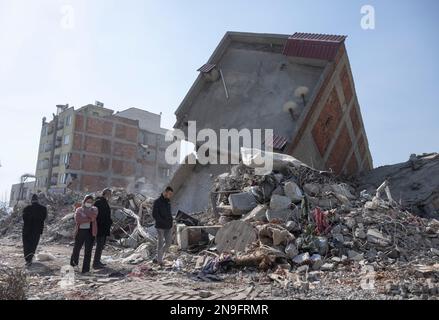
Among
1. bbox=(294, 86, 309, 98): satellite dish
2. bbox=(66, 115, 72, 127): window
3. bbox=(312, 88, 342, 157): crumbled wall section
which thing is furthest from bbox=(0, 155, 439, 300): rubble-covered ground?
bbox=(66, 115, 72, 127): window

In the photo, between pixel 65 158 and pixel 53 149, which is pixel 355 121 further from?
pixel 53 149

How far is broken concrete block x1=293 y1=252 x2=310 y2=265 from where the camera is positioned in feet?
18.5

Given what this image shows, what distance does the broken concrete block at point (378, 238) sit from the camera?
6223 millimetres

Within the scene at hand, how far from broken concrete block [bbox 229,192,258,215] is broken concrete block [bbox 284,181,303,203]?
0.71m

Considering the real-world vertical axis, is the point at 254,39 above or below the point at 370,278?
above

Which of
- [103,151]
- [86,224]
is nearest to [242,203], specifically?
[86,224]

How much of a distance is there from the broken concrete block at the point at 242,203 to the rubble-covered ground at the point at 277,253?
0.02 metres

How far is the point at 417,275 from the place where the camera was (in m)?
4.83

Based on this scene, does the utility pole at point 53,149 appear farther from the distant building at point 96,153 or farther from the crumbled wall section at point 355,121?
the crumbled wall section at point 355,121

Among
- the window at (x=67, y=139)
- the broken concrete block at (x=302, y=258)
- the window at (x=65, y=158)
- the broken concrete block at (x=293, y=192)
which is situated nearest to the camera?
the broken concrete block at (x=302, y=258)

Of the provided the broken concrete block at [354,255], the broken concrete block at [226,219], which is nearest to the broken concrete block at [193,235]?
the broken concrete block at [226,219]
